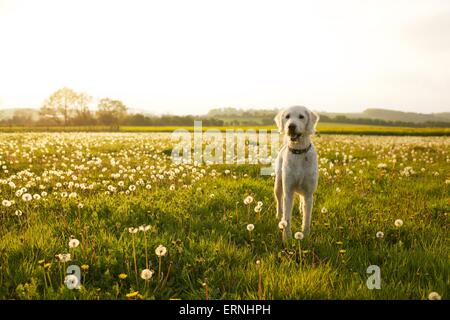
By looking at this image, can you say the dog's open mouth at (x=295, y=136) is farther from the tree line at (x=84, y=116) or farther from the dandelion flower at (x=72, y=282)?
the tree line at (x=84, y=116)

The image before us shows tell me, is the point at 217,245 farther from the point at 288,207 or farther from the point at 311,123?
the point at 311,123

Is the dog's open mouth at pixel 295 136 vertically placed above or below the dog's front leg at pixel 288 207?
above

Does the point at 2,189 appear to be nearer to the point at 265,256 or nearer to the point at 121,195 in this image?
the point at 121,195

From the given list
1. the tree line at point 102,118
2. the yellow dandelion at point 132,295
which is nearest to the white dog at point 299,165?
the yellow dandelion at point 132,295

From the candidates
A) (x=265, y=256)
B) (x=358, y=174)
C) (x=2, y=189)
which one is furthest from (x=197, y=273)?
(x=358, y=174)

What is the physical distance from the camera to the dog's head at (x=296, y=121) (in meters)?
4.83

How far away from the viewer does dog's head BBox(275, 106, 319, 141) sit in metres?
4.83

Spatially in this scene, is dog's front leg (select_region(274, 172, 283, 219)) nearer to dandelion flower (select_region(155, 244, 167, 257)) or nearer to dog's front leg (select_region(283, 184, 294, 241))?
dog's front leg (select_region(283, 184, 294, 241))

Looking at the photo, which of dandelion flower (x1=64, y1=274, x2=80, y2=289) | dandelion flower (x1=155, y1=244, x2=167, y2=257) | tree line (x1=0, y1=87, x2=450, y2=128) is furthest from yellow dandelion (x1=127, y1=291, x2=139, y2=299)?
tree line (x1=0, y1=87, x2=450, y2=128)

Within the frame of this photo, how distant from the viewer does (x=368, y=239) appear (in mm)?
5031

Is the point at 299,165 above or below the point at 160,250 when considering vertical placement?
above

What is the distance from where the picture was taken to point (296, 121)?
4.89 m

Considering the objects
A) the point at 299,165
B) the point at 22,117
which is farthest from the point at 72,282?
the point at 22,117

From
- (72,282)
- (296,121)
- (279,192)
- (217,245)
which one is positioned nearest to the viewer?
(72,282)
